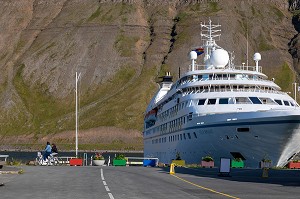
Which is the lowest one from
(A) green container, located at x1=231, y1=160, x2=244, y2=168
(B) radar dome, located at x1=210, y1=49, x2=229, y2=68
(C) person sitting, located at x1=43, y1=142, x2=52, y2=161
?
(A) green container, located at x1=231, y1=160, x2=244, y2=168

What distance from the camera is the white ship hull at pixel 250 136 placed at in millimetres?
54719

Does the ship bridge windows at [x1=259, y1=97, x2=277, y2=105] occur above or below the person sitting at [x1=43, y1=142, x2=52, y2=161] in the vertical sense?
above

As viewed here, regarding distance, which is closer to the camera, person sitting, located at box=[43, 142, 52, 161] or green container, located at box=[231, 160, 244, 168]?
green container, located at box=[231, 160, 244, 168]

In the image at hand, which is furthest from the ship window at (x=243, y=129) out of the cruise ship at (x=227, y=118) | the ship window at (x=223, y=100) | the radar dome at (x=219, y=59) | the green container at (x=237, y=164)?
the radar dome at (x=219, y=59)

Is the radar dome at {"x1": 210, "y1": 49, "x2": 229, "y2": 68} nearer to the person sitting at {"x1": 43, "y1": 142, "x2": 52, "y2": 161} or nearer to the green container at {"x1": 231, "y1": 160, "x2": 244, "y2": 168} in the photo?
the green container at {"x1": 231, "y1": 160, "x2": 244, "y2": 168}

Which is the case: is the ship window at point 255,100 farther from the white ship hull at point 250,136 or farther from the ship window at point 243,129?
the ship window at point 243,129

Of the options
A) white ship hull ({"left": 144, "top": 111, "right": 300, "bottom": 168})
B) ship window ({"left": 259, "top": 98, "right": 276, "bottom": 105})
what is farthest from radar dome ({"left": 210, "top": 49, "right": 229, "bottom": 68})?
white ship hull ({"left": 144, "top": 111, "right": 300, "bottom": 168})

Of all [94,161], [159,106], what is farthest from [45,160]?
[159,106]

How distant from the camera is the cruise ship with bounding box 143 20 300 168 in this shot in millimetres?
55719

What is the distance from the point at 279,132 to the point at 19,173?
2514 centimetres

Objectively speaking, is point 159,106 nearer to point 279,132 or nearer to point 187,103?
point 187,103

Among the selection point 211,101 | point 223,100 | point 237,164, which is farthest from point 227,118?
point 211,101

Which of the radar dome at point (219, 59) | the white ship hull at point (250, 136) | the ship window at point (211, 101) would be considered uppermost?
the radar dome at point (219, 59)

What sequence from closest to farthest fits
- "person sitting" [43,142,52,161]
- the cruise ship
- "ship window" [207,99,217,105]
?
1. the cruise ship
2. "person sitting" [43,142,52,161]
3. "ship window" [207,99,217,105]
